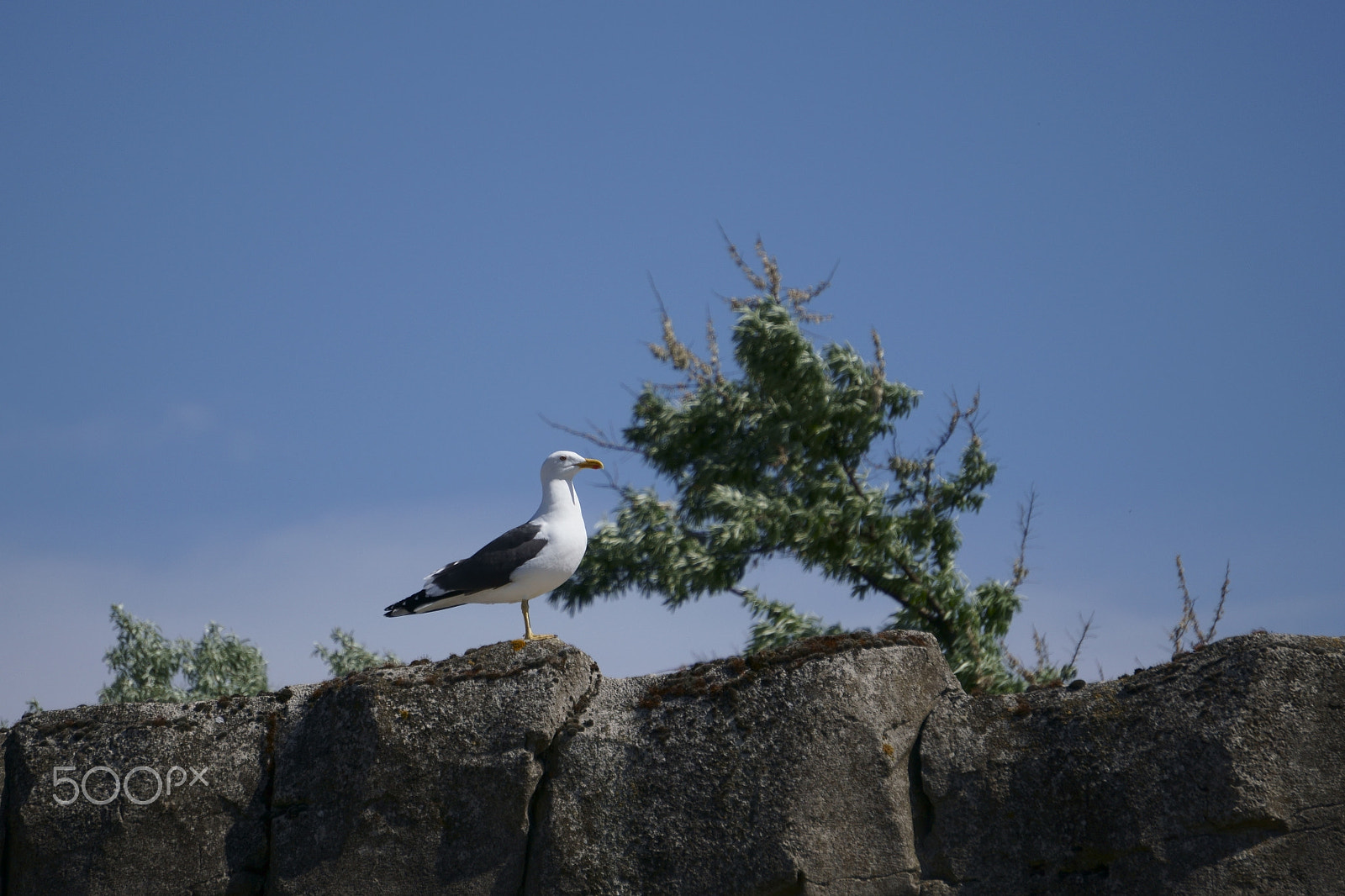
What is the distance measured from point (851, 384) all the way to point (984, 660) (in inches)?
153

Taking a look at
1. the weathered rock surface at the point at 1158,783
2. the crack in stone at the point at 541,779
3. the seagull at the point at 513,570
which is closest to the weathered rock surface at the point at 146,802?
the seagull at the point at 513,570

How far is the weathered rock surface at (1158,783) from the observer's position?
5.81 meters

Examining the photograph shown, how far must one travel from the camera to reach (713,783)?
21.2ft

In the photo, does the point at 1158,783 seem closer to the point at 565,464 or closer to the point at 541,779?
the point at 541,779

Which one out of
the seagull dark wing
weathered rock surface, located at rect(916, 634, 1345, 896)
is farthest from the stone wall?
the seagull dark wing

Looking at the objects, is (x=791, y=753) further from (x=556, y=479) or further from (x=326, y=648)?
(x=326, y=648)

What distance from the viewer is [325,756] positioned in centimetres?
706

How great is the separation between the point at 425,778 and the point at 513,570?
1641mm

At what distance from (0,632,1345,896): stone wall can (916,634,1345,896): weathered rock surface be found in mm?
A: 11

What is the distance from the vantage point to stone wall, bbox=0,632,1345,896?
5.94 metres

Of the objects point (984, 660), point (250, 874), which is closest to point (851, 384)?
point (984, 660)

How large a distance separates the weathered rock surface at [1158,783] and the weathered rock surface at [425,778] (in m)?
2.12

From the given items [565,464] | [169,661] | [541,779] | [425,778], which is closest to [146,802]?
[425,778]

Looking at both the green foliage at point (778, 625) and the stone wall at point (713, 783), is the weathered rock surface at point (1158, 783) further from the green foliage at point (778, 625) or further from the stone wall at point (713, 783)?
the green foliage at point (778, 625)
